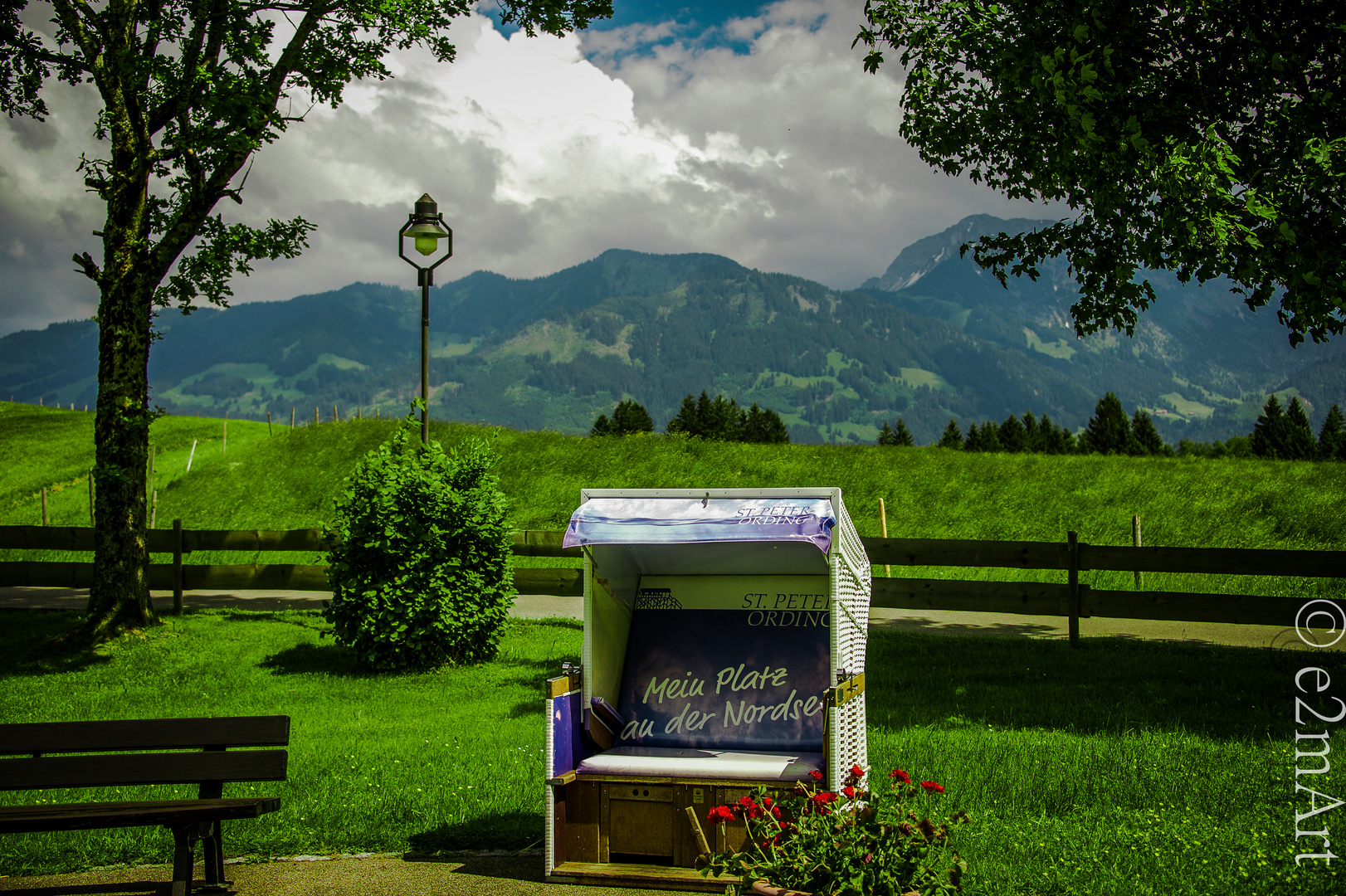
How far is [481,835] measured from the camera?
Answer: 6004 millimetres

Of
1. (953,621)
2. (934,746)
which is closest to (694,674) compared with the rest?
(934,746)

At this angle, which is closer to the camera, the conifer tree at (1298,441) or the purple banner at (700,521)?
the purple banner at (700,521)

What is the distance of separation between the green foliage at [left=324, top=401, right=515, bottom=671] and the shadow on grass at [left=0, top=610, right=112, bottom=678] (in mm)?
3386

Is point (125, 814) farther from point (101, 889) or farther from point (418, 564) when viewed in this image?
point (418, 564)

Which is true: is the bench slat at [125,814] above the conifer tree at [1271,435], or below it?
below

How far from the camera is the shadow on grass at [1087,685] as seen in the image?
28.1 ft

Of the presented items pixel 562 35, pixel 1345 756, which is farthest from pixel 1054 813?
pixel 562 35

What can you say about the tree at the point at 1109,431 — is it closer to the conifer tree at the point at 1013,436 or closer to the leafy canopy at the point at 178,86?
the conifer tree at the point at 1013,436

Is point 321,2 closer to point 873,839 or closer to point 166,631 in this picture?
point 166,631

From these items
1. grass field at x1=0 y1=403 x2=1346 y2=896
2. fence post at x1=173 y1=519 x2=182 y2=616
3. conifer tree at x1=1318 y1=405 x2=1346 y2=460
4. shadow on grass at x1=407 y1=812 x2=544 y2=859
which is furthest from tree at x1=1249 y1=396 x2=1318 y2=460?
shadow on grass at x1=407 y1=812 x2=544 y2=859

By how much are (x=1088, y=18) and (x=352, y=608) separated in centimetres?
1082

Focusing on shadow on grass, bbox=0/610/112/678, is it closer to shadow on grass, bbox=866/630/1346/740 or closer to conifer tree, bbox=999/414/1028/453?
shadow on grass, bbox=866/630/1346/740

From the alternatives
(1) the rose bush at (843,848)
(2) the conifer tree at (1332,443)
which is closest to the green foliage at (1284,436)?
(2) the conifer tree at (1332,443)

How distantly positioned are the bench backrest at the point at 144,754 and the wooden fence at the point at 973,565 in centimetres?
594
